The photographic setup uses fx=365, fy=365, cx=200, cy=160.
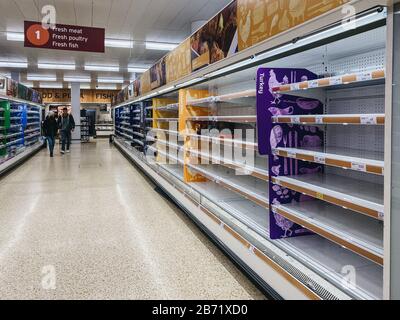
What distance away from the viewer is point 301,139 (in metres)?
2.78

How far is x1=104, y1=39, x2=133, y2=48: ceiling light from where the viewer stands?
32.7 feet

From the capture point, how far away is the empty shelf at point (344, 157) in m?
1.80

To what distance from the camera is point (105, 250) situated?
144 inches

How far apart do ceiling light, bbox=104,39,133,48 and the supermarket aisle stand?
16.5 feet

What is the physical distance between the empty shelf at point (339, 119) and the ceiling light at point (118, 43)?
329 inches

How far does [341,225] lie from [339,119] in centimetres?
70

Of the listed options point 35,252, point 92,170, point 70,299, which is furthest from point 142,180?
point 70,299

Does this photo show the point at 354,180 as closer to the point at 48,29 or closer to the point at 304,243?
the point at 304,243

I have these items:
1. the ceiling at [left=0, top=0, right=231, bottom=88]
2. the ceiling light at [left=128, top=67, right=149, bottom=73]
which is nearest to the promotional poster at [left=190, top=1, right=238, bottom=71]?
the ceiling at [left=0, top=0, right=231, bottom=88]

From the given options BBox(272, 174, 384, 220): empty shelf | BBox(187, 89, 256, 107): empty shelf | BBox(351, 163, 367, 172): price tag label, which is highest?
BBox(187, 89, 256, 107): empty shelf

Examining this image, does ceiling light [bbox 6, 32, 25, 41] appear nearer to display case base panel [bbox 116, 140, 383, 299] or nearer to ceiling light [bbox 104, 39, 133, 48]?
ceiling light [bbox 104, 39, 133, 48]

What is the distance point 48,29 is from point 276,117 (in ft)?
19.1

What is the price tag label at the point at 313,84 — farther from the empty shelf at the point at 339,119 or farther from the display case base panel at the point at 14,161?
the display case base panel at the point at 14,161
